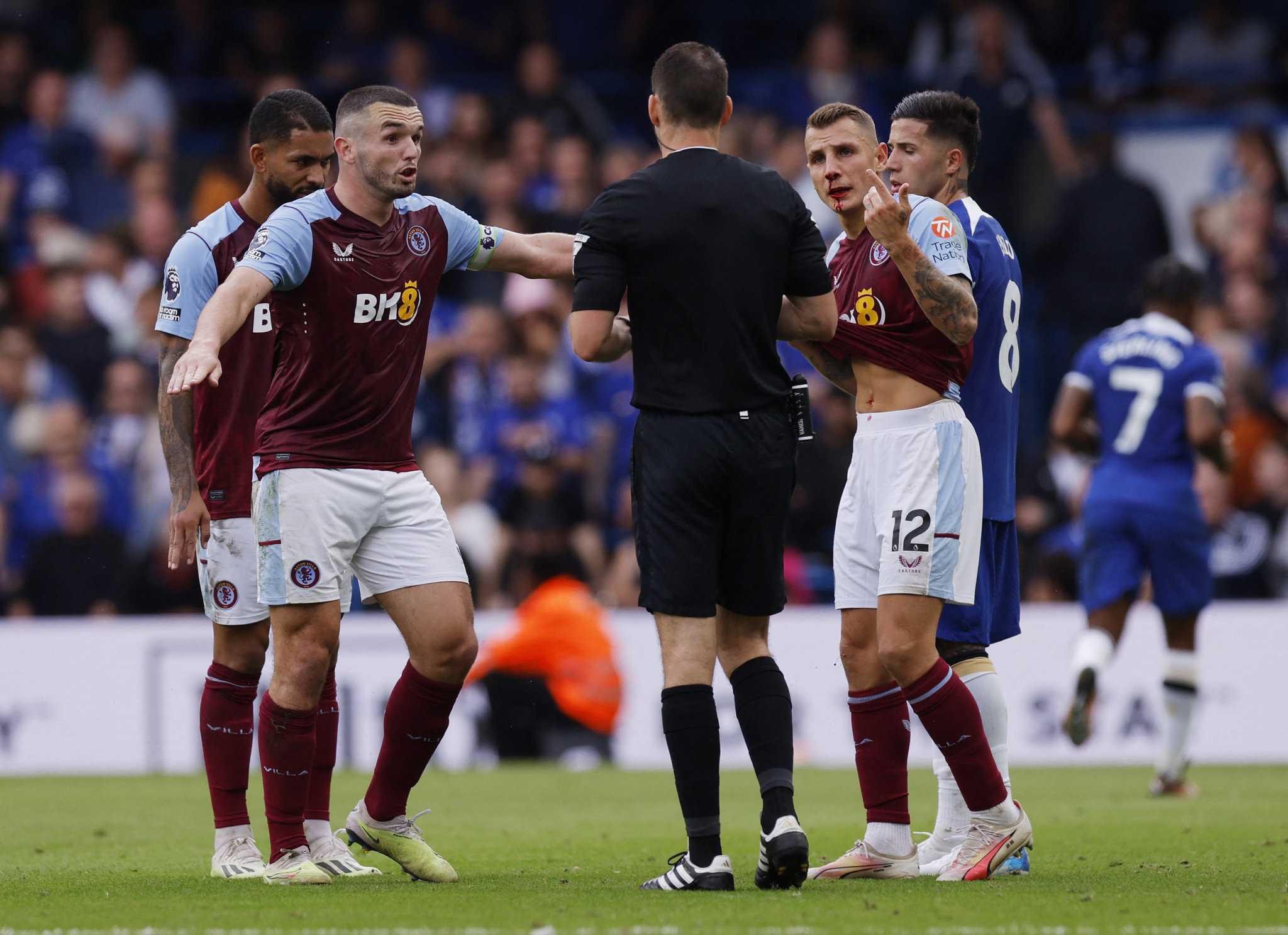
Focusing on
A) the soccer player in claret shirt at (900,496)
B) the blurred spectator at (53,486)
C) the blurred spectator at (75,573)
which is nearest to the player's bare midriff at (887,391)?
the soccer player in claret shirt at (900,496)

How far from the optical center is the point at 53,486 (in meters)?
13.6

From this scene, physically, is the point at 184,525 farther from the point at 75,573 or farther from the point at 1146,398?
the point at 75,573

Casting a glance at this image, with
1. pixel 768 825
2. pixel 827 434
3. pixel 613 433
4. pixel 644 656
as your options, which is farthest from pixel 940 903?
pixel 613 433

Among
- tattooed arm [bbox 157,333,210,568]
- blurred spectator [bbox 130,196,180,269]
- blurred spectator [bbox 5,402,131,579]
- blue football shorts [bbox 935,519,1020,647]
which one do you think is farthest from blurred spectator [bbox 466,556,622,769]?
blue football shorts [bbox 935,519,1020,647]

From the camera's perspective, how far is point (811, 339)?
566 cm

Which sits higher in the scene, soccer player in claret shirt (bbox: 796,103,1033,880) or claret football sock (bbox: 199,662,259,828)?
soccer player in claret shirt (bbox: 796,103,1033,880)

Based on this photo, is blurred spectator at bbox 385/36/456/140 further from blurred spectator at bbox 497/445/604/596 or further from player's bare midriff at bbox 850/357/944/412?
player's bare midriff at bbox 850/357/944/412

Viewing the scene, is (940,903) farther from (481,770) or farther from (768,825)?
(481,770)

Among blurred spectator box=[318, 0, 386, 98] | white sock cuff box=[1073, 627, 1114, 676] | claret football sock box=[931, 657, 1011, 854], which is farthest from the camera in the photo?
blurred spectator box=[318, 0, 386, 98]

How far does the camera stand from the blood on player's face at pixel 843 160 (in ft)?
18.9

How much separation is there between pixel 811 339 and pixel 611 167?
32.8 feet

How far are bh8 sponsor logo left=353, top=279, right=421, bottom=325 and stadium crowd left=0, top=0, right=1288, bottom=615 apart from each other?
249 inches

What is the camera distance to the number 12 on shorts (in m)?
5.55

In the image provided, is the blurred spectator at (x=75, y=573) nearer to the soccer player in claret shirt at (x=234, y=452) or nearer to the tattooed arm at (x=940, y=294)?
the soccer player in claret shirt at (x=234, y=452)
